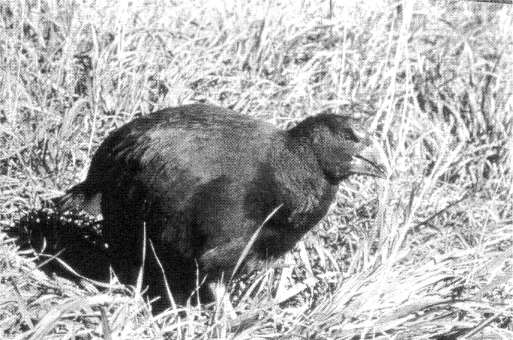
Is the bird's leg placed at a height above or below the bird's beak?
below

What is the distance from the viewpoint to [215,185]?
3.57 meters

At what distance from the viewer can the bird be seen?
3578 mm

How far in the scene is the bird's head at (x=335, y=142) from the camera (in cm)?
376

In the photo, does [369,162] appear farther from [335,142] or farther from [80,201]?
[80,201]

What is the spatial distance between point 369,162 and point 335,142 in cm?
21

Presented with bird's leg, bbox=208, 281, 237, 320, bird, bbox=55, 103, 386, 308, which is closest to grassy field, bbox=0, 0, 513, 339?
Answer: bird's leg, bbox=208, 281, 237, 320

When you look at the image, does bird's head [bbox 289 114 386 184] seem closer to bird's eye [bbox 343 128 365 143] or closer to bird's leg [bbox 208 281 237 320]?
bird's eye [bbox 343 128 365 143]

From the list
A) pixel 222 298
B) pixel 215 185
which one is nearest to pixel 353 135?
pixel 215 185

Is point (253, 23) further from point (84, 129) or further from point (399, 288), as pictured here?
point (399, 288)

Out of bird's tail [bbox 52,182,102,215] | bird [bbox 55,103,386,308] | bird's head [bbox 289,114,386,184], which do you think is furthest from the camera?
bird's tail [bbox 52,182,102,215]

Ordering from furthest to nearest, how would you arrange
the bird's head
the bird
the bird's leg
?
the bird's head < the bird < the bird's leg

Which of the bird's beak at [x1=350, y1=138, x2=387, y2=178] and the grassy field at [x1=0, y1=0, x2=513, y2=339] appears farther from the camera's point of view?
the bird's beak at [x1=350, y1=138, x2=387, y2=178]

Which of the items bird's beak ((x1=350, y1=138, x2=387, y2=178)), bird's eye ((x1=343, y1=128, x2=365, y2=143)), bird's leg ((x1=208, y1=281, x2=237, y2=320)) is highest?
bird's eye ((x1=343, y1=128, x2=365, y2=143))

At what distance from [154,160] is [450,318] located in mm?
1322
